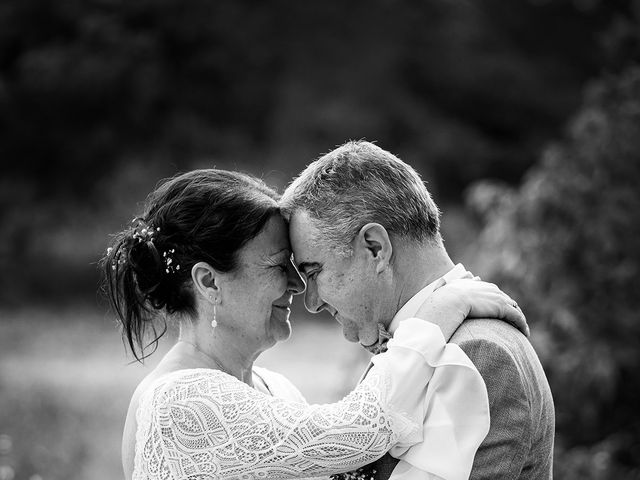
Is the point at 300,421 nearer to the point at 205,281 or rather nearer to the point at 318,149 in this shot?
the point at 205,281

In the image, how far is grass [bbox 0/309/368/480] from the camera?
759 centimetres

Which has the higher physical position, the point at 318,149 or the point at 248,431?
the point at 318,149

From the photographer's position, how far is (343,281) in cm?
298

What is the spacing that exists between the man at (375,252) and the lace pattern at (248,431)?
0.62ft

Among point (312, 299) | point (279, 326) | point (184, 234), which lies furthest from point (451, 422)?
point (184, 234)

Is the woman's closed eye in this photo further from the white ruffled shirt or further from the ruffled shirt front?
the white ruffled shirt

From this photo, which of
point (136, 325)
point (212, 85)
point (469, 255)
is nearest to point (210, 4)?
point (212, 85)

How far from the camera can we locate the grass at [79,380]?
759 centimetres

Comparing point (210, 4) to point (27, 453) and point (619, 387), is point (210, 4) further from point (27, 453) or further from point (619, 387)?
point (619, 387)

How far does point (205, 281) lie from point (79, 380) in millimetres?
10235

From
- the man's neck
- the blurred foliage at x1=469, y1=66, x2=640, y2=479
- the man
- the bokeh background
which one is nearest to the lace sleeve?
the man

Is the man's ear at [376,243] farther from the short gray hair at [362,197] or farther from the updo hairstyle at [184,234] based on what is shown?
the updo hairstyle at [184,234]

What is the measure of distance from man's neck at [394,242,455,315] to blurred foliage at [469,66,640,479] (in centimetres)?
344

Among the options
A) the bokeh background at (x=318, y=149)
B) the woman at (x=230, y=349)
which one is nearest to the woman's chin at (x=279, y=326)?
the woman at (x=230, y=349)
